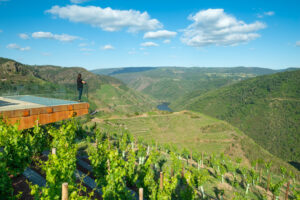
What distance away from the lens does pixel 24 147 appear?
9.60 m

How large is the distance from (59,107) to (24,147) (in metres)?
3.34

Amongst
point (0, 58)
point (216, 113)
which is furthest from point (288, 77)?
point (0, 58)

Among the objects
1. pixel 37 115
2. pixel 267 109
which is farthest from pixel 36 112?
pixel 267 109

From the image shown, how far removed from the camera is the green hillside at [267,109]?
104m

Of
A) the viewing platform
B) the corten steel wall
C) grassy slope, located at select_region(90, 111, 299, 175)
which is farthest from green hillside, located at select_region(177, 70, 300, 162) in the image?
the corten steel wall

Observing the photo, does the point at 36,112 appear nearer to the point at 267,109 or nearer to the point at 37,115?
the point at 37,115

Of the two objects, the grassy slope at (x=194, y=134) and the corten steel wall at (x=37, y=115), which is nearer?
the corten steel wall at (x=37, y=115)

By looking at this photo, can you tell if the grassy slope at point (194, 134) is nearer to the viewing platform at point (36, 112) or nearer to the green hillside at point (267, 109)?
the green hillside at point (267, 109)

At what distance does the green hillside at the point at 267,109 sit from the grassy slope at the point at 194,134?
42610 mm

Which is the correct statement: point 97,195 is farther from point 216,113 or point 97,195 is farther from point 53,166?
point 216,113

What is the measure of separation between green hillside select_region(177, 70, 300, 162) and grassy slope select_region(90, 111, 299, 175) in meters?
42.6

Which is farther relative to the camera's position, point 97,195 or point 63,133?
point 63,133

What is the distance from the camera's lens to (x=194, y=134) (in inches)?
2886

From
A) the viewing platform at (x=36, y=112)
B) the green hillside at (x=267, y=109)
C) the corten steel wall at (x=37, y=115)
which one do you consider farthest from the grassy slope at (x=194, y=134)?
the corten steel wall at (x=37, y=115)
